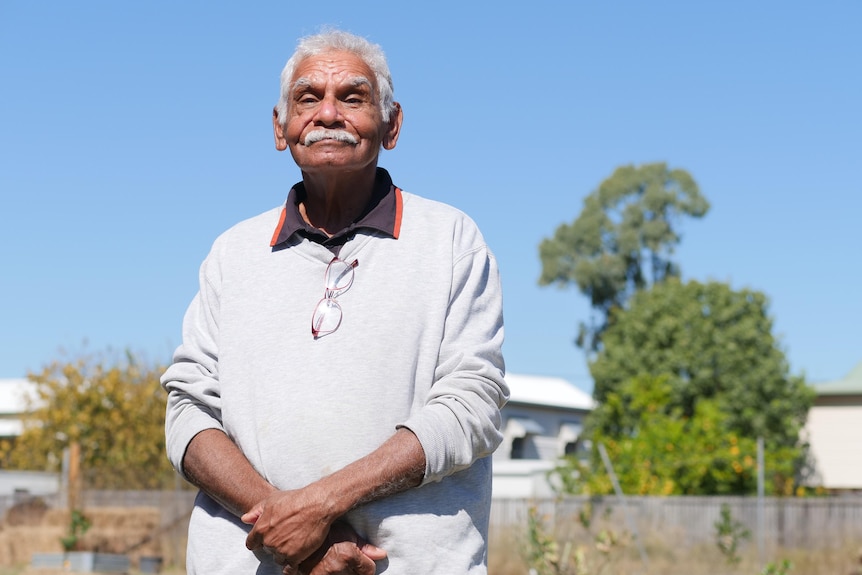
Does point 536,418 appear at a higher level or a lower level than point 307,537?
higher

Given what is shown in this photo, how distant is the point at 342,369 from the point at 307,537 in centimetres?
31

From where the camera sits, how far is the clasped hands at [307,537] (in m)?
1.99

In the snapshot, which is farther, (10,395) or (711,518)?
(10,395)

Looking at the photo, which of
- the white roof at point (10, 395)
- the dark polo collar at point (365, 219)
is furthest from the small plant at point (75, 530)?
the white roof at point (10, 395)

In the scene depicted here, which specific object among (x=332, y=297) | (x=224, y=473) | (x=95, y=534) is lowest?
(x=95, y=534)

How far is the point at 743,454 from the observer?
995 inches

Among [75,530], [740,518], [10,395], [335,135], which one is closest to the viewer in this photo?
[335,135]

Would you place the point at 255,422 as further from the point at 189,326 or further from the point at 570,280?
the point at 570,280

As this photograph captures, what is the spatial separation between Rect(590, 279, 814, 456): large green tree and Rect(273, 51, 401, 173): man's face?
27011mm

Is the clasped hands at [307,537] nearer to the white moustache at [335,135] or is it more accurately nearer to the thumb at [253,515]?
the thumb at [253,515]

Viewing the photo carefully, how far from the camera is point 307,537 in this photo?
6.52ft

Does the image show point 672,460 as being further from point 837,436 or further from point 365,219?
point 365,219

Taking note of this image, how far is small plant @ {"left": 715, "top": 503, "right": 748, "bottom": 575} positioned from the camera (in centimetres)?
1759

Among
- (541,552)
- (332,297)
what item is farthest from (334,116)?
(541,552)
